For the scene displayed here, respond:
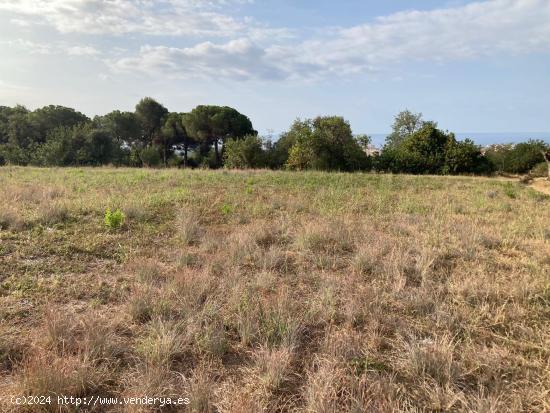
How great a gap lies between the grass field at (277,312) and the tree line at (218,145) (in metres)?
17.6

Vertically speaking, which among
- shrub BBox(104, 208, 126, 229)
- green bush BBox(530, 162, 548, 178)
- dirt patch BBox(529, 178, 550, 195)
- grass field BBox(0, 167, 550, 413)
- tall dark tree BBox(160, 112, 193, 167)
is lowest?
grass field BBox(0, 167, 550, 413)

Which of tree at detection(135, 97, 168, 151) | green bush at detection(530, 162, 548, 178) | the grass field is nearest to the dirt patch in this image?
green bush at detection(530, 162, 548, 178)

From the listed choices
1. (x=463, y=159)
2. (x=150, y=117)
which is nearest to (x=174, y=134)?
(x=150, y=117)

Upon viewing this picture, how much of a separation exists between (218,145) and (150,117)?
7.64 m

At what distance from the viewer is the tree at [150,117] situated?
117ft

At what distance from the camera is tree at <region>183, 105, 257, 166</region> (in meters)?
33.9

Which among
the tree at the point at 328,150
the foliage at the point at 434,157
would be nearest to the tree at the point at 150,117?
the tree at the point at 328,150

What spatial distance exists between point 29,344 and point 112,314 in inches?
25.4

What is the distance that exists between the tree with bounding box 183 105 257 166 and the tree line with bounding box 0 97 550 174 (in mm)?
93

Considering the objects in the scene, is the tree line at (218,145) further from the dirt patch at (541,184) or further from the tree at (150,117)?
the dirt patch at (541,184)

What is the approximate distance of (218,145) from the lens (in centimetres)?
3538

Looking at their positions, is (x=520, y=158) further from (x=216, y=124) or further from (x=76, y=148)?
(x=76, y=148)

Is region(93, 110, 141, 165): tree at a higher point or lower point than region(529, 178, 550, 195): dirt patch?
higher

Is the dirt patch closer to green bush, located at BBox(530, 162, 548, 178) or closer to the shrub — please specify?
green bush, located at BBox(530, 162, 548, 178)
